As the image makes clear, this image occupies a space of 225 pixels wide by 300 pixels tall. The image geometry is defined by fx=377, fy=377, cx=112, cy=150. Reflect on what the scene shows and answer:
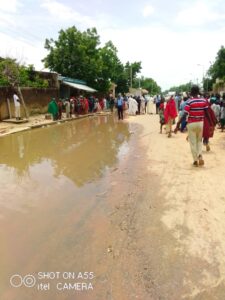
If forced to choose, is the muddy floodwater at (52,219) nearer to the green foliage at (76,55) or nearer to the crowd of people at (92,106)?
the crowd of people at (92,106)

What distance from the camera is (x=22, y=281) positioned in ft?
12.5

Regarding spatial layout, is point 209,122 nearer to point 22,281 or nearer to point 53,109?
point 22,281

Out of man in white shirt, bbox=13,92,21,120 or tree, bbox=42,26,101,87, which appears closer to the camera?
man in white shirt, bbox=13,92,21,120

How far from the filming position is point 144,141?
1388 centimetres

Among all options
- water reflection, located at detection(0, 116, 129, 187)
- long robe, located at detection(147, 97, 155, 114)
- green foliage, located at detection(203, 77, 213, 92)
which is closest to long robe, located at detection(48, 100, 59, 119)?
water reflection, located at detection(0, 116, 129, 187)

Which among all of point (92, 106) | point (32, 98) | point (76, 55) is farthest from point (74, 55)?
point (32, 98)

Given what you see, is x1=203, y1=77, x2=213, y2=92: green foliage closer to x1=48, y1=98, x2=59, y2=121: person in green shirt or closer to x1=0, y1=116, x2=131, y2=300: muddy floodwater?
x1=48, y1=98, x2=59, y2=121: person in green shirt

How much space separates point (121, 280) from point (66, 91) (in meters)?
31.7

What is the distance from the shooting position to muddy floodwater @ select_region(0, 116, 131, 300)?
149 inches

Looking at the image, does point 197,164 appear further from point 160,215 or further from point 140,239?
point 140,239

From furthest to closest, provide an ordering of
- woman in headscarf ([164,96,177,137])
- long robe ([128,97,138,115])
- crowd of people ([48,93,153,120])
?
long robe ([128,97,138,115]), crowd of people ([48,93,153,120]), woman in headscarf ([164,96,177,137])

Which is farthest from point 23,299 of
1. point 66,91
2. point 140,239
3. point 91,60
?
point 91,60

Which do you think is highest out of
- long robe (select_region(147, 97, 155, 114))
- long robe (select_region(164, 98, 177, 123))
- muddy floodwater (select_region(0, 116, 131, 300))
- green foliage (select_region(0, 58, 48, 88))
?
green foliage (select_region(0, 58, 48, 88))

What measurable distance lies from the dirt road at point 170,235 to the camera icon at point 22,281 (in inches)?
31.8
